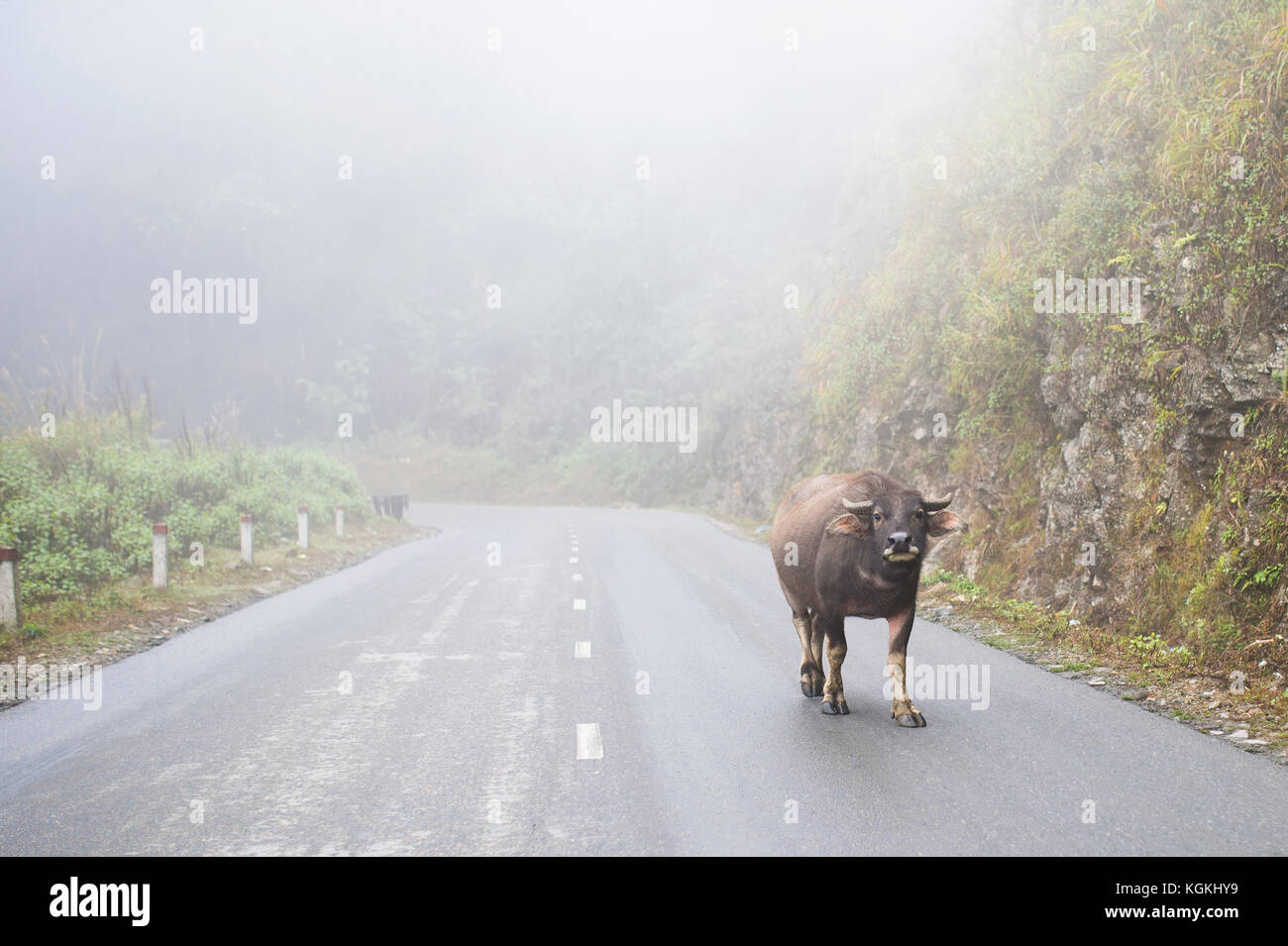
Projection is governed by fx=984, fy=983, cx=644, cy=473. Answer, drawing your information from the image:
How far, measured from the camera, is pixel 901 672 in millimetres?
6832

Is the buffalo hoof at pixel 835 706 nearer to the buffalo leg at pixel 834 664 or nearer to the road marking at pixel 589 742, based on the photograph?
the buffalo leg at pixel 834 664

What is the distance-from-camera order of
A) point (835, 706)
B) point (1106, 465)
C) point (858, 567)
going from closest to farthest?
point (858, 567), point (835, 706), point (1106, 465)

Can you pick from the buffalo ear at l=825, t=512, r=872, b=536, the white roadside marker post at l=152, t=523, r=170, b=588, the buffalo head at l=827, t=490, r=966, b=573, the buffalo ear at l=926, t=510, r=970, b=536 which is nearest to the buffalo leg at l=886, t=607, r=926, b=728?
the buffalo head at l=827, t=490, r=966, b=573

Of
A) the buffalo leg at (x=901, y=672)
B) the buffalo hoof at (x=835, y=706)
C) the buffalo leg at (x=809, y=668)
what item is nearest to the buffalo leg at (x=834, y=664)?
the buffalo hoof at (x=835, y=706)

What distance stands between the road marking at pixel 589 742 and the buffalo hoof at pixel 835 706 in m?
1.66

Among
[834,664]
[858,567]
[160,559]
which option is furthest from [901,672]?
[160,559]

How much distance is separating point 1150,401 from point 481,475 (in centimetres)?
4712

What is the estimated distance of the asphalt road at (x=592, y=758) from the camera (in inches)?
185

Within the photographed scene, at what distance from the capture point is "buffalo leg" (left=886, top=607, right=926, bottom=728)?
670 cm

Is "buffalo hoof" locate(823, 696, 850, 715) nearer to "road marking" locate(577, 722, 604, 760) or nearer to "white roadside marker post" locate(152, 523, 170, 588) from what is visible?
"road marking" locate(577, 722, 604, 760)

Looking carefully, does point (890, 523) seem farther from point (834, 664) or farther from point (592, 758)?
point (592, 758)

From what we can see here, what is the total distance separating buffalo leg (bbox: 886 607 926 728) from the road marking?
6.76 feet

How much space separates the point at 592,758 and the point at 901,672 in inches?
90.0
